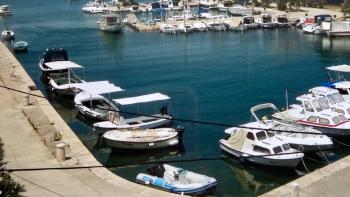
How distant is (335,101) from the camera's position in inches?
1299

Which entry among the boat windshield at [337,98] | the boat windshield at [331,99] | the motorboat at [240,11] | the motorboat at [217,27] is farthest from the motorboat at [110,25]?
the boat windshield at [331,99]

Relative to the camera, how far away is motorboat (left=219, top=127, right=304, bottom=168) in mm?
25688

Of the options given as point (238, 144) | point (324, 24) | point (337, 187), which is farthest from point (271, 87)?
point (324, 24)

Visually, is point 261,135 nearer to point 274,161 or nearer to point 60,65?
point 274,161

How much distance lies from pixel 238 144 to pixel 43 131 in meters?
9.77

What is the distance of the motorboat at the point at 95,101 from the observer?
1365 inches

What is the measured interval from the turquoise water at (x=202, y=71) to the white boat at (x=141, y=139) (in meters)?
0.49

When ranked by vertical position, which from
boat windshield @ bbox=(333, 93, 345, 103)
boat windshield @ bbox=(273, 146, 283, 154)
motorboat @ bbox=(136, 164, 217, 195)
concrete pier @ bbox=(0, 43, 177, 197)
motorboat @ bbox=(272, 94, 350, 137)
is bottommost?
motorboat @ bbox=(136, 164, 217, 195)

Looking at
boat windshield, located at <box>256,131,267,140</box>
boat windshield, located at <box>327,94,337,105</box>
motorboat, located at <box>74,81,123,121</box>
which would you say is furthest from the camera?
motorboat, located at <box>74,81,123,121</box>

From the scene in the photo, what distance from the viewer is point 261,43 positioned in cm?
7106

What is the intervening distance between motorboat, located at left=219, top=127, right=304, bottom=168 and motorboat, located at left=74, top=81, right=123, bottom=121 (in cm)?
949

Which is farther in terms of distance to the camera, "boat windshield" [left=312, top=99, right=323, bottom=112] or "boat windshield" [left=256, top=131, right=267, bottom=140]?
"boat windshield" [left=312, top=99, right=323, bottom=112]

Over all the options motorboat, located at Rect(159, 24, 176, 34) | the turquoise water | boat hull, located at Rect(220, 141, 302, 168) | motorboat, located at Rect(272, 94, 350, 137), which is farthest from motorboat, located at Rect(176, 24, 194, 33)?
boat hull, located at Rect(220, 141, 302, 168)

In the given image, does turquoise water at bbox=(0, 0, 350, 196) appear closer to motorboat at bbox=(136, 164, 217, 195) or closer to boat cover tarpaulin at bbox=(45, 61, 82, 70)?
motorboat at bbox=(136, 164, 217, 195)
